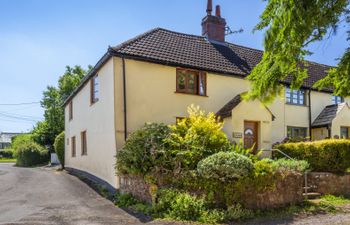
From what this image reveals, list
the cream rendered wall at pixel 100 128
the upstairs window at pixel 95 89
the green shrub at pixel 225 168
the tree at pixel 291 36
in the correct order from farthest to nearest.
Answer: the upstairs window at pixel 95 89 → the cream rendered wall at pixel 100 128 → the green shrub at pixel 225 168 → the tree at pixel 291 36

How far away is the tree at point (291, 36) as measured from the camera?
5.84 meters

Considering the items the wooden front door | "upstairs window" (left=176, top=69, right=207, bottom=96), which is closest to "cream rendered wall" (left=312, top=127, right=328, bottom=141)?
the wooden front door

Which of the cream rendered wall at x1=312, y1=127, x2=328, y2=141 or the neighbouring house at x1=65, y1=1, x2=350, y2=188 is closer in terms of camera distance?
the neighbouring house at x1=65, y1=1, x2=350, y2=188

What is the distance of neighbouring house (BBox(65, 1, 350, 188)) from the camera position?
13656mm

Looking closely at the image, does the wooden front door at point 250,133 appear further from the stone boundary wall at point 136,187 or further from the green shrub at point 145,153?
the stone boundary wall at point 136,187

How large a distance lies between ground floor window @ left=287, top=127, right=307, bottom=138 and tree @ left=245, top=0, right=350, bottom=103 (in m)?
10.5

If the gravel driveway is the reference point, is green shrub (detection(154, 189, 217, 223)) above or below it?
above

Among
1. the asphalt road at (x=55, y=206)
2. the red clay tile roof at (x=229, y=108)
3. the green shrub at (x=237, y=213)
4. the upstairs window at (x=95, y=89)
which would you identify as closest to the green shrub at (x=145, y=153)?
the asphalt road at (x=55, y=206)

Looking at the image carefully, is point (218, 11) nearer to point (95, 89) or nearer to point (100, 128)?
point (95, 89)

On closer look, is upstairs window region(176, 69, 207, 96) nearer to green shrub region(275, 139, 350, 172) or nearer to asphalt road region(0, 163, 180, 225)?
green shrub region(275, 139, 350, 172)

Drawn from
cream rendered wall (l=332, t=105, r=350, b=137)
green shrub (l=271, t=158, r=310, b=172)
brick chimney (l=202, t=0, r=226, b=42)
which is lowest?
green shrub (l=271, t=158, r=310, b=172)

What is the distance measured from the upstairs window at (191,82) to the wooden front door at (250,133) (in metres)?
2.72

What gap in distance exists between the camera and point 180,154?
10.5 metres

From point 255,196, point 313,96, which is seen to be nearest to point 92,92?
point 255,196
